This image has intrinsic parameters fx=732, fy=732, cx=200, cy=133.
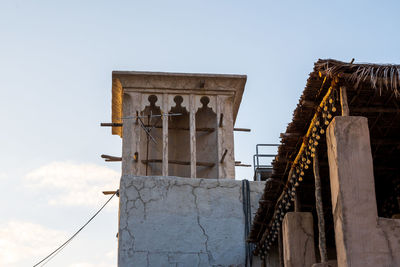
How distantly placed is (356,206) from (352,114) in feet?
5.58

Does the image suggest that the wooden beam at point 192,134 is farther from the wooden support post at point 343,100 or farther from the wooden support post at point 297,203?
the wooden support post at point 343,100

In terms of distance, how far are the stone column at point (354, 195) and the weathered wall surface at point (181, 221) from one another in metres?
6.93

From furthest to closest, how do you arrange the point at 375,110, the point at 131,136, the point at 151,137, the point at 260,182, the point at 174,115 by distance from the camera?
the point at 174,115 → the point at 151,137 → the point at 131,136 → the point at 260,182 → the point at 375,110

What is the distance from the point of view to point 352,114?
10.1m

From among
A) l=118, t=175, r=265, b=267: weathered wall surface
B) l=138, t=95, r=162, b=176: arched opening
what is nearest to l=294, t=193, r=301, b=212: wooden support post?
l=118, t=175, r=265, b=267: weathered wall surface

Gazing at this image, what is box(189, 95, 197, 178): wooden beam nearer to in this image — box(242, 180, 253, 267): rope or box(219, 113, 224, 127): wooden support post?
box(219, 113, 224, 127): wooden support post

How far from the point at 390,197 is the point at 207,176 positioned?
21.4 ft

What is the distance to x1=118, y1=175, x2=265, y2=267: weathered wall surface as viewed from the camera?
51.3ft

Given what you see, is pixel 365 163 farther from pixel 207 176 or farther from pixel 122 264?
pixel 207 176

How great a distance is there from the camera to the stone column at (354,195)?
28.7 ft

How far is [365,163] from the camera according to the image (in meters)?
9.14

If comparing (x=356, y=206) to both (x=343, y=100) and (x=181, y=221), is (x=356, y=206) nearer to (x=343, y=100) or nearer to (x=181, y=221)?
(x=343, y=100)

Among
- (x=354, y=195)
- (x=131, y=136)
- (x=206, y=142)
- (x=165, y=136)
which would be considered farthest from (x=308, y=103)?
(x=206, y=142)

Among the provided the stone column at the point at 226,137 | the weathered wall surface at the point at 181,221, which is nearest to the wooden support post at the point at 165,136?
the weathered wall surface at the point at 181,221
